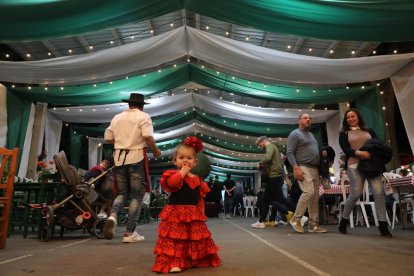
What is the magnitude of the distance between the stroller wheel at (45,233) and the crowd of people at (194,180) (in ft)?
3.18

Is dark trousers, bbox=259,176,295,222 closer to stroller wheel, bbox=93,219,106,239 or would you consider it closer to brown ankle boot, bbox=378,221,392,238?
brown ankle boot, bbox=378,221,392,238

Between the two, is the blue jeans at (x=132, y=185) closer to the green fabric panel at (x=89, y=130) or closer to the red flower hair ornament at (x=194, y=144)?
the red flower hair ornament at (x=194, y=144)

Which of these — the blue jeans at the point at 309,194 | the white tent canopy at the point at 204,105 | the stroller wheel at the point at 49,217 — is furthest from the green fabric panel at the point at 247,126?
the stroller wheel at the point at 49,217

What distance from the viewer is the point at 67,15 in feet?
15.1

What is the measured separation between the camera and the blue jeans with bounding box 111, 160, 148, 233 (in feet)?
11.2

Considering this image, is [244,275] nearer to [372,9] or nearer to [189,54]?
[372,9]

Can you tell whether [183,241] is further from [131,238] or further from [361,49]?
[361,49]

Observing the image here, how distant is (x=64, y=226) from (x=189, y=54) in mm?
3930

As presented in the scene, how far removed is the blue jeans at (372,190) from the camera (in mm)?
3733

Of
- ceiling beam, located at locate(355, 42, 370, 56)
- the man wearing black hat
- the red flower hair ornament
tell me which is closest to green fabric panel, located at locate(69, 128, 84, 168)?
the man wearing black hat

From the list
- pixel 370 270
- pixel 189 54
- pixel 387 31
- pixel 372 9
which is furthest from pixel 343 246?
pixel 189 54

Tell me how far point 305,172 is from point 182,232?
2657 millimetres

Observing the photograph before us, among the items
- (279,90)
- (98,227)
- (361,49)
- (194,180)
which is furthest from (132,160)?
(361,49)

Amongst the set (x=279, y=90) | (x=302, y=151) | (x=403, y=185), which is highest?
(x=279, y=90)
